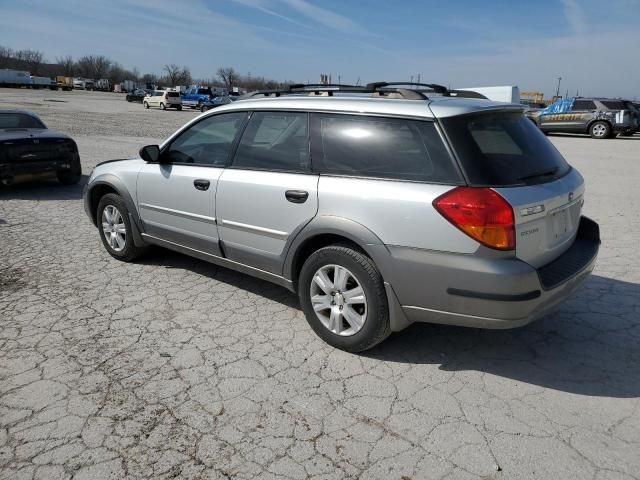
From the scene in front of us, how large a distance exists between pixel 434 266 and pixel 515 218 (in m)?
0.52

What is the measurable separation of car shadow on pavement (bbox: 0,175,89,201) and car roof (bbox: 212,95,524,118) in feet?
19.7

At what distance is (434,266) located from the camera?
9.44 feet

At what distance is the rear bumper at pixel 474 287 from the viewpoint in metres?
2.75

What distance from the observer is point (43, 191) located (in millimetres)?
8781

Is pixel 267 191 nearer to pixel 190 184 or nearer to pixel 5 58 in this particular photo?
pixel 190 184

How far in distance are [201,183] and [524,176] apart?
2468 mm

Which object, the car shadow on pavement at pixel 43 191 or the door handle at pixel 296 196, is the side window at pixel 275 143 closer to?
the door handle at pixel 296 196

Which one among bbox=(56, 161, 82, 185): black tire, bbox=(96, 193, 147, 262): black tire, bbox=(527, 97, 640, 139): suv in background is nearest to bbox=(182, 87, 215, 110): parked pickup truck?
bbox=(527, 97, 640, 139): suv in background

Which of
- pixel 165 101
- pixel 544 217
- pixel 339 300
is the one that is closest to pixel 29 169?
pixel 339 300

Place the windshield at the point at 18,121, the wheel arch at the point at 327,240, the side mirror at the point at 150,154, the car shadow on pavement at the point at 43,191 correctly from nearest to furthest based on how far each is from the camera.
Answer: the wheel arch at the point at 327,240, the side mirror at the point at 150,154, the car shadow on pavement at the point at 43,191, the windshield at the point at 18,121

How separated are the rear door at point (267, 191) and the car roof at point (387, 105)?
97 mm

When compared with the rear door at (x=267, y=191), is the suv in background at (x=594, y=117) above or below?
above

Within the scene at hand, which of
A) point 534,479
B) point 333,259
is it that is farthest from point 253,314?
point 534,479

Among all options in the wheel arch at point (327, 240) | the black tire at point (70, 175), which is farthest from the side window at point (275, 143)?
the black tire at point (70, 175)
